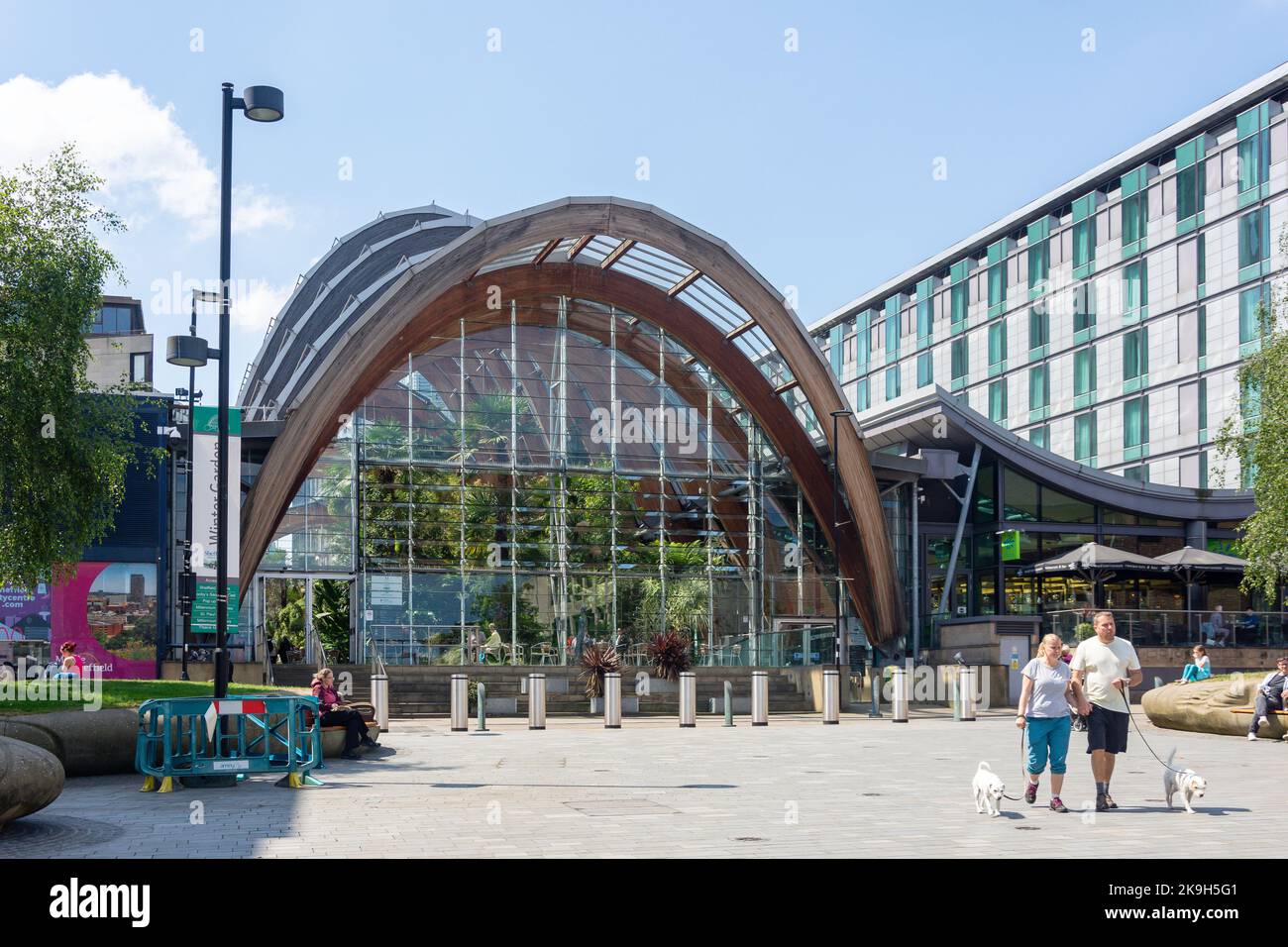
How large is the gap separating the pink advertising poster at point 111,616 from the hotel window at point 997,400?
4873 cm

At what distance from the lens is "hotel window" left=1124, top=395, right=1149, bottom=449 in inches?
2453

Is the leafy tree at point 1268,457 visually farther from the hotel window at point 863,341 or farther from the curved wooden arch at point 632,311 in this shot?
the hotel window at point 863,341

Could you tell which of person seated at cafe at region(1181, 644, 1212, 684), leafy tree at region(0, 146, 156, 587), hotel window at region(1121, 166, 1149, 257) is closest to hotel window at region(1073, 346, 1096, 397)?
hotel window at region(1121, 166, 1149, 257)

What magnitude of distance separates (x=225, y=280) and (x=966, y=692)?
67.7 ft

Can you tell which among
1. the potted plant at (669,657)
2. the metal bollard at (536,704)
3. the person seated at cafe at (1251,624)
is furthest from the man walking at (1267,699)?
the person seated at cafe at (1251,624)

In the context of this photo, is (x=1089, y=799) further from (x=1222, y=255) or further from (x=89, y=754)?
(x=1222, y=255)

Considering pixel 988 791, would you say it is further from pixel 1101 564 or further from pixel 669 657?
pixel 1101 564

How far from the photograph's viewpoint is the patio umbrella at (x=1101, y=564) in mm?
41062

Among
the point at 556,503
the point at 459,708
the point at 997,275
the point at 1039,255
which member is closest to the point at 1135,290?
the point at 1039,255

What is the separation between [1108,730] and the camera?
40.9 feet

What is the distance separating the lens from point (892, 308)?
8406cm

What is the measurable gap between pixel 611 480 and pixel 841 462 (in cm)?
720

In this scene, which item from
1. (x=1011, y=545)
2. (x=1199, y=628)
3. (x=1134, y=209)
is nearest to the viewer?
(x=1199, y=628)
